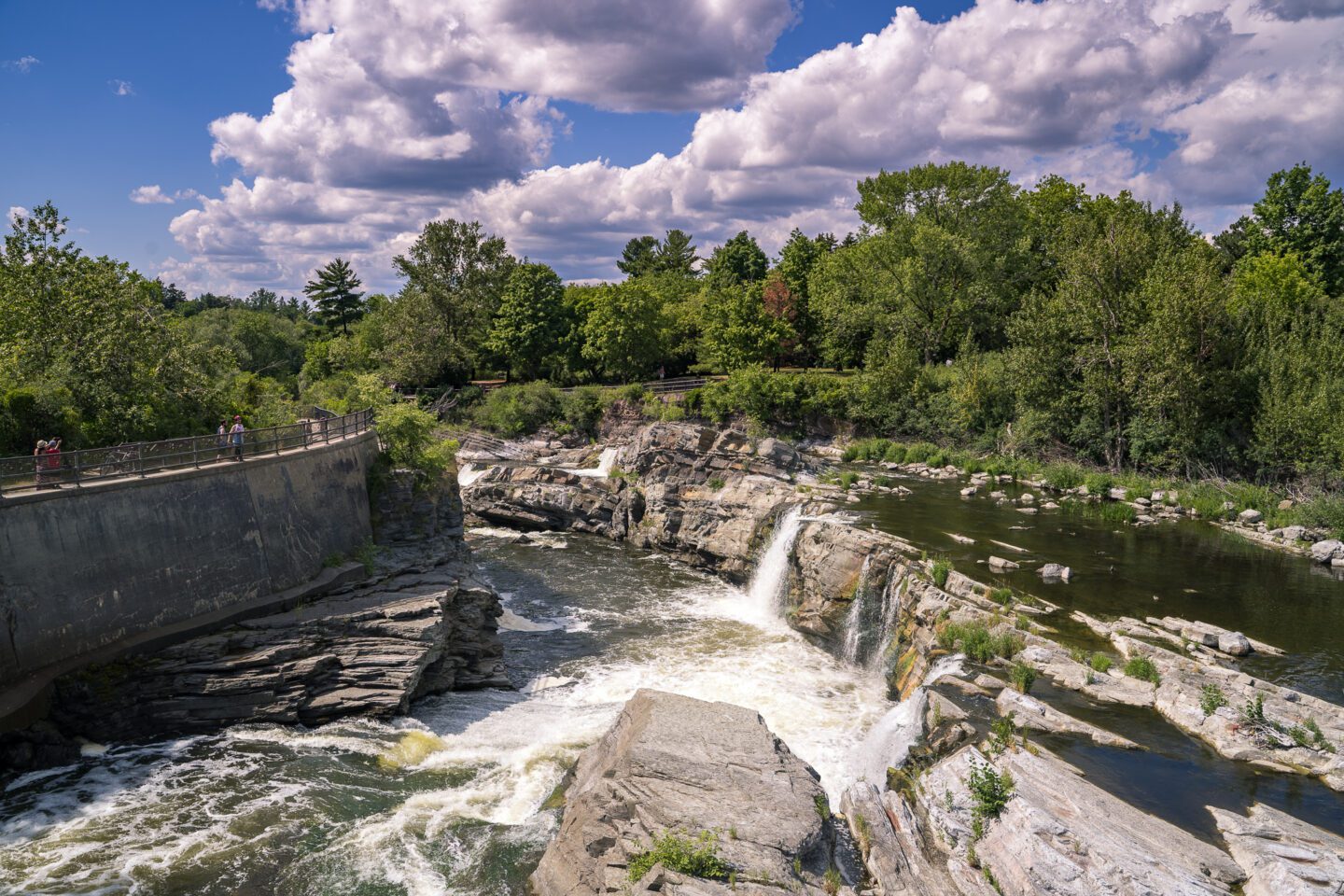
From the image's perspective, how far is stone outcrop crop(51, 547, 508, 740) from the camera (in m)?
16.8

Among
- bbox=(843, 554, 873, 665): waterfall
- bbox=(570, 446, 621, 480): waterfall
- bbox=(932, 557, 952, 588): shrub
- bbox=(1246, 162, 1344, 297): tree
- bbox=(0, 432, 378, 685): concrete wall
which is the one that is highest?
bbox=(1246, 162, 1344, 297): tree

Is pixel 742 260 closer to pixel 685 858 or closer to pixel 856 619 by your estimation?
pixel 856 619

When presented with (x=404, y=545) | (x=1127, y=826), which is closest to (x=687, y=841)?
(x=1127, y=826)

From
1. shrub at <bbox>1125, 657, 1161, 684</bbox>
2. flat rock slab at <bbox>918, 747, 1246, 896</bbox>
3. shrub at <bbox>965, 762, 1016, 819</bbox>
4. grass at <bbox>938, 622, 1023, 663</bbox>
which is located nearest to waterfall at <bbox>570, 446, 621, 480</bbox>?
grass at <bbox>938, 622, 1023, 663</bbox>

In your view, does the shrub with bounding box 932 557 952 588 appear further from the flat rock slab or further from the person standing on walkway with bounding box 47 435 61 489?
the person standing on walkway with bounding box 47 435 61 489

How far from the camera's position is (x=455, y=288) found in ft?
218

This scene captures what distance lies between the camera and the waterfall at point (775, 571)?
27.0 metres

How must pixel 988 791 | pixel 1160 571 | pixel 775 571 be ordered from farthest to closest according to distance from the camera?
1. pixel 775 571
2. pixel 1160 571
3. pixel 988 791

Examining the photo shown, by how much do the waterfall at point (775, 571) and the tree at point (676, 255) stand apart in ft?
244

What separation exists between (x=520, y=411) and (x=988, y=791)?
4707cm

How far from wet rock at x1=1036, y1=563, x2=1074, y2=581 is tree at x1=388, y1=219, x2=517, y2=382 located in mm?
48439

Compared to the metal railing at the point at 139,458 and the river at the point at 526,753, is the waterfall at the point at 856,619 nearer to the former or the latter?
the river at the point at 526,753

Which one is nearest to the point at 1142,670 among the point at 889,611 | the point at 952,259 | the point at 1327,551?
the point at 889,611

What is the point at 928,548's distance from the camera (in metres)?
25.9
